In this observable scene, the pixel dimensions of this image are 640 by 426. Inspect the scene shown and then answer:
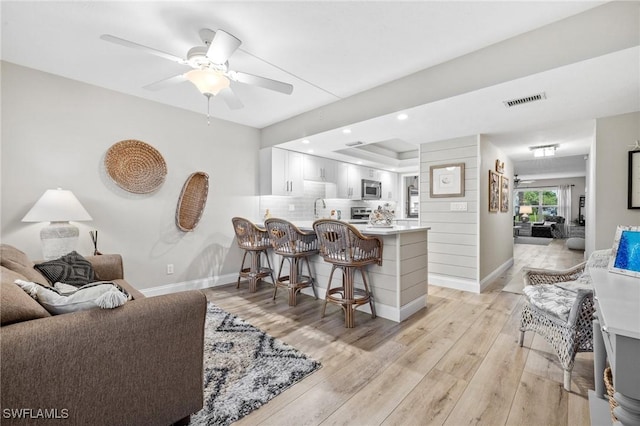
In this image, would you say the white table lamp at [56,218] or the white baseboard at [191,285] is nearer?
the white table lamp at [56,218]

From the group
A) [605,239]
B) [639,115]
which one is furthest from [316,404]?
[639,115]

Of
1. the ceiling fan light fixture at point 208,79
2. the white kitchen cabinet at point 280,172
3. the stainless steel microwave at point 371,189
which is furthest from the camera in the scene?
the stainless steel microwave at point 371,189

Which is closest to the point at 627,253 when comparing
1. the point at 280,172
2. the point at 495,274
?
the point at 495,274

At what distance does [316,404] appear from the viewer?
1.66m

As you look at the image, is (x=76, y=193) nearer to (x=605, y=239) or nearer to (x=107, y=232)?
(x=107, y=232)

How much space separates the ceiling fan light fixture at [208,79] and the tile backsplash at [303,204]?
2.78 metres

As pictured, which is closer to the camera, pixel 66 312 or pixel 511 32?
pixel 66 312

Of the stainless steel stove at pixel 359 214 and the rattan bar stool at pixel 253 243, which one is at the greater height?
the stainless steel stove at pixel 359 214

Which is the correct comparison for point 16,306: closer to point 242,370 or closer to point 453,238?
point 242,370

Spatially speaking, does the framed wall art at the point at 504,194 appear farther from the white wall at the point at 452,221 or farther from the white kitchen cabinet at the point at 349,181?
the white kitchen cabinet at the point at 349,181

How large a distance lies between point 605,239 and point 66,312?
15.5 feet

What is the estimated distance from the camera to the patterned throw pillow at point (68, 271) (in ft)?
6.83

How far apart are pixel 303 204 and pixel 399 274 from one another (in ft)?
10.1

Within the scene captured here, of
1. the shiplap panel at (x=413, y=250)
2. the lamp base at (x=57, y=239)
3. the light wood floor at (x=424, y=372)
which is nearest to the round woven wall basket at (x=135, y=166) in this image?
the lamp base at (x=57, y=239)
